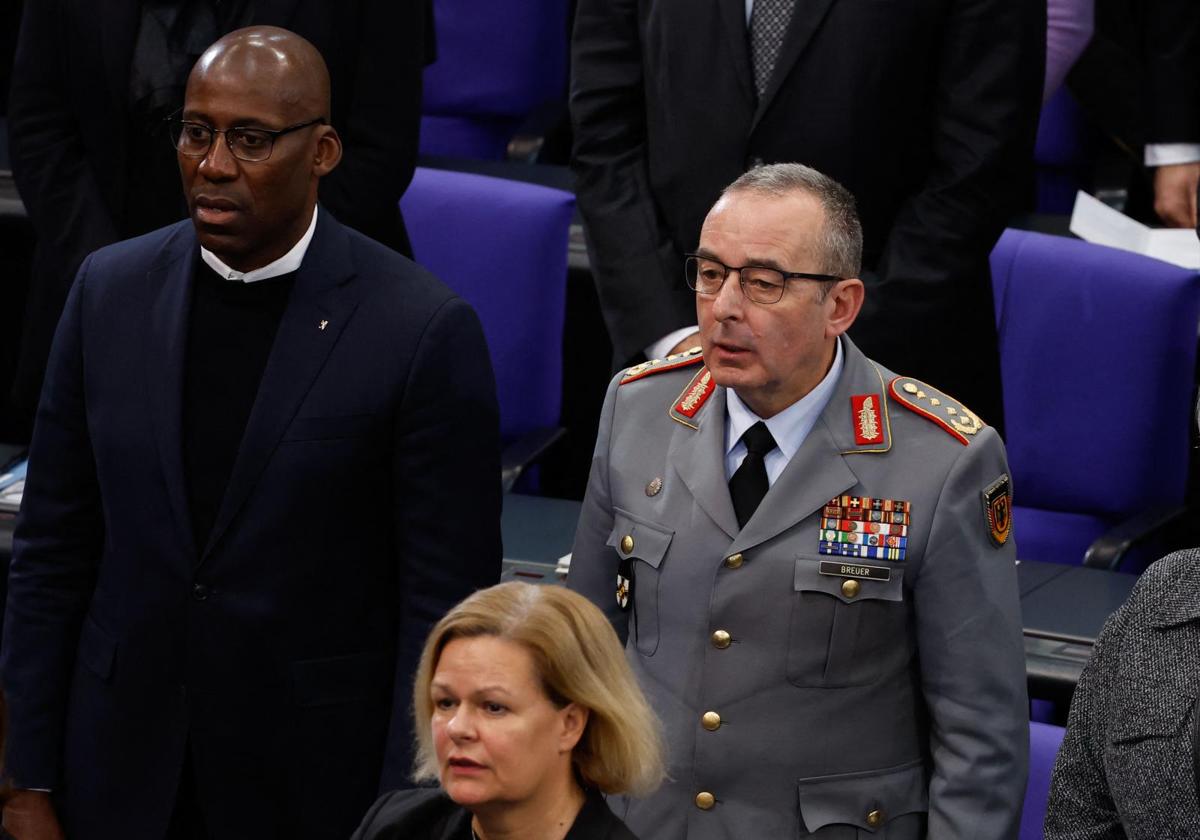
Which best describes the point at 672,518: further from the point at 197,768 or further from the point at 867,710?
the point at 197,768

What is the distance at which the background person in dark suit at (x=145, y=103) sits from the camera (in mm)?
3184

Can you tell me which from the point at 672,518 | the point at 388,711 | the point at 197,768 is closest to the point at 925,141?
the point at 672,518

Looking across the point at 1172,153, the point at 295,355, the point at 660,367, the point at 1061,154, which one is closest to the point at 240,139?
the point at 295,355

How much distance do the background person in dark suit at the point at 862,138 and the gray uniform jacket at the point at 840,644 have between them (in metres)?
0.69

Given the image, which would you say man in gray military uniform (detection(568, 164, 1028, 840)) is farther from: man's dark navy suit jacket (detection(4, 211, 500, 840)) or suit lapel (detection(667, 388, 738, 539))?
man's dark navy suit jacket (detection(4, 211, 500, 840))

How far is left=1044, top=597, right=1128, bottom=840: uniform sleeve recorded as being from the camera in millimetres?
2084

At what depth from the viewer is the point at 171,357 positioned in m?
2.48

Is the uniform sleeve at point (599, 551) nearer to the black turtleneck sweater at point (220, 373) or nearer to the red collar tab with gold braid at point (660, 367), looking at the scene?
the red collar tab with gold braid at point (660, 367)

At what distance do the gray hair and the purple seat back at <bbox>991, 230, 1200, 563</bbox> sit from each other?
1.46m

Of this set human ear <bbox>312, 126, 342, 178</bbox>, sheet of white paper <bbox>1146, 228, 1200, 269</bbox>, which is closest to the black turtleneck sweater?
human ear <bbox>312, 126, 342, 178</bbox>

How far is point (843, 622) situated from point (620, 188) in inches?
41.9

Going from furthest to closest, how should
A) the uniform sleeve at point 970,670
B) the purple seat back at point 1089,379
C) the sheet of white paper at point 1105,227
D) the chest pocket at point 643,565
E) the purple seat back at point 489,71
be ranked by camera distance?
the purple seat back at point 489,71
the sheet of white paper at point 1105,227
the purple seat back at point 1089,379
the chest pocket at point 643,565
the uniform sleeve at point 970,670

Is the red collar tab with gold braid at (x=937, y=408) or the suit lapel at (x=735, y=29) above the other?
the suit lapel at (x=735, y=29)

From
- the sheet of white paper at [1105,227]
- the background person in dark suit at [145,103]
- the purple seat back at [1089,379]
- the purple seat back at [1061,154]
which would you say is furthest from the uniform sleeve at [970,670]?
the purple seat back at [1061,154]
